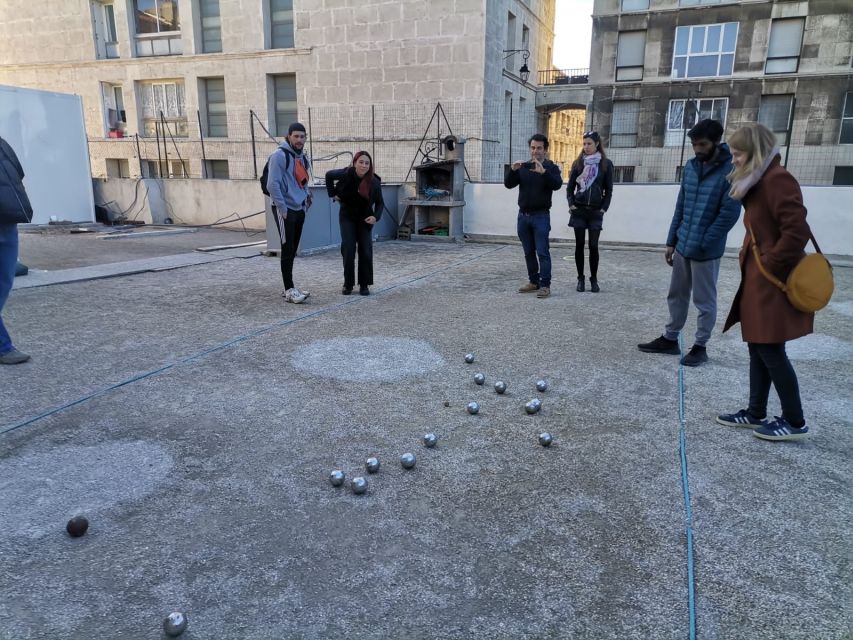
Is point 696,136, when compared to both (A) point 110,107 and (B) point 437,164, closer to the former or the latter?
(B) point 437,164

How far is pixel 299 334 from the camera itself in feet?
18.7

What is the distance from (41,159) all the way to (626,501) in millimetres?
16316

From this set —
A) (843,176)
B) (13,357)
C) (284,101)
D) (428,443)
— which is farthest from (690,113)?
(13,357)

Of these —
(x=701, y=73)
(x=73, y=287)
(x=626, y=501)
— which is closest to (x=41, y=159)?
(x=73, y=287)

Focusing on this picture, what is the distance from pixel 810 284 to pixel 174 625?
3.41 m

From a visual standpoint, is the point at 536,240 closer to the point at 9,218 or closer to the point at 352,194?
the point at 352,194

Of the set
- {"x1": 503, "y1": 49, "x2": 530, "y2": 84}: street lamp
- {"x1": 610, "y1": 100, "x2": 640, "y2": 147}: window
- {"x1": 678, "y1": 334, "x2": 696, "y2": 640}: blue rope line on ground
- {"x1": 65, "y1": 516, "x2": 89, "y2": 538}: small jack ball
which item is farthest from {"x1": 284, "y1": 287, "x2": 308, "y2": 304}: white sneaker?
{"x1": 610, "y1": 100, "x2": 640, "y2": 147}: window

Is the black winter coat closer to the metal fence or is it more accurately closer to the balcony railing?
the metal fence

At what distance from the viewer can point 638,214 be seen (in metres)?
12.2

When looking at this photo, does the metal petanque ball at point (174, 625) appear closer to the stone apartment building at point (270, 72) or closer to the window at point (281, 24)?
the stone apartment building at point (270, 72)

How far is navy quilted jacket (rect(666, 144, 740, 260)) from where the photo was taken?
4531mm

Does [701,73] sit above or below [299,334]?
above

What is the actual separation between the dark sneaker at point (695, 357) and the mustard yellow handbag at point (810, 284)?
1.71m

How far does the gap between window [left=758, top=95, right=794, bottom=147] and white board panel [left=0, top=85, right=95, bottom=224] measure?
25284 mm
